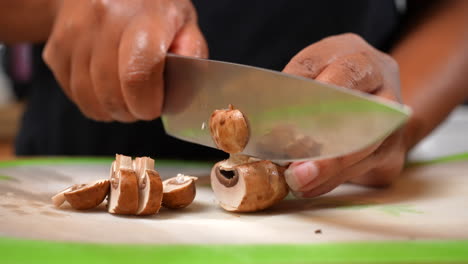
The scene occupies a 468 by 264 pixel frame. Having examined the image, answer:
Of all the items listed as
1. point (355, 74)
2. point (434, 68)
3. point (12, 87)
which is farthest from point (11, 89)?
point (355, 74)

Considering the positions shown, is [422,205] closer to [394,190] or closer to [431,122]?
[394,190]

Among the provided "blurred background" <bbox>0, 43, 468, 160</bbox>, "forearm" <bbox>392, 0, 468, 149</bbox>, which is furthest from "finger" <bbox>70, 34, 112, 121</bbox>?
"blurred background" <bbox>0, 43, 468, 160</bbox>

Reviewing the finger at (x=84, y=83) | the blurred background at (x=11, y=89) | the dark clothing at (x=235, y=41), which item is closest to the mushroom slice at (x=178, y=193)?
the finger at (x=84, y=83)

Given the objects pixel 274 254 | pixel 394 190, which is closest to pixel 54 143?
pixel 394 190

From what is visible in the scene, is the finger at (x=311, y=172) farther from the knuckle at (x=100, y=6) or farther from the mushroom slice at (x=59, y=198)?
the knuckle at (x=100, y=6)

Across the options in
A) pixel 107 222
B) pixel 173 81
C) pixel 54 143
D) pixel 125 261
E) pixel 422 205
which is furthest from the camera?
pixel 54 143

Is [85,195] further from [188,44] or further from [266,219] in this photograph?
[188,44]
